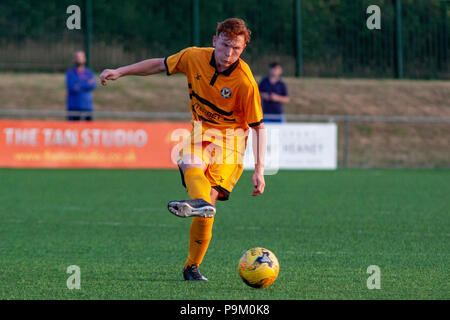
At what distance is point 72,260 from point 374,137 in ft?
58.6

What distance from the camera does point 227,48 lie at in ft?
20.8

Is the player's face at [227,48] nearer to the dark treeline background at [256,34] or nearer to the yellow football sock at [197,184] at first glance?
the yellow football sock at [197,184]

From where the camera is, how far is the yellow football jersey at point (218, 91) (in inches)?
256

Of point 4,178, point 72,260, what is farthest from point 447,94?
point 72,260

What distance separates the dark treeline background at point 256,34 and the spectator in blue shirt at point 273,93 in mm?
5538

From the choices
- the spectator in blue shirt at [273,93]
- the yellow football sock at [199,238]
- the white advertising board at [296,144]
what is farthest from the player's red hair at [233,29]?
the spectator in blue shirt at [273,93]

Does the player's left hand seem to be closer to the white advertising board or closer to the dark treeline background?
the white advertising board

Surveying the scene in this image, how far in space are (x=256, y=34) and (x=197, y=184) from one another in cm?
2040

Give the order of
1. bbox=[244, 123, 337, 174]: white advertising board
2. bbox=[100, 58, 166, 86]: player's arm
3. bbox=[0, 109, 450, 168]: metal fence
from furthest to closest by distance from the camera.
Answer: bbox=[0, 109, 450, 168]: metal fence, bbox=[244, 123, 337, 174]: white advertising board, bbox=[100, 58, 166, 86]: player's arm

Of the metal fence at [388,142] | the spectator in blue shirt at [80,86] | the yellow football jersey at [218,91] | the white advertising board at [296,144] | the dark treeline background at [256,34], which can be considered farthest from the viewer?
the dark treeline background at [256,34]

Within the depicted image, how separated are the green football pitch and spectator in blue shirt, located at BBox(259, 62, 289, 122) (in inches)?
169

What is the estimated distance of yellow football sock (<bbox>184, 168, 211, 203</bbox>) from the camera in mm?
6391

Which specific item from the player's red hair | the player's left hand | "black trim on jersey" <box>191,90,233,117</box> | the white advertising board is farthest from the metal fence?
the player's red hair

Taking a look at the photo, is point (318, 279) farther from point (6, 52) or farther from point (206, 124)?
point (6, 52)
